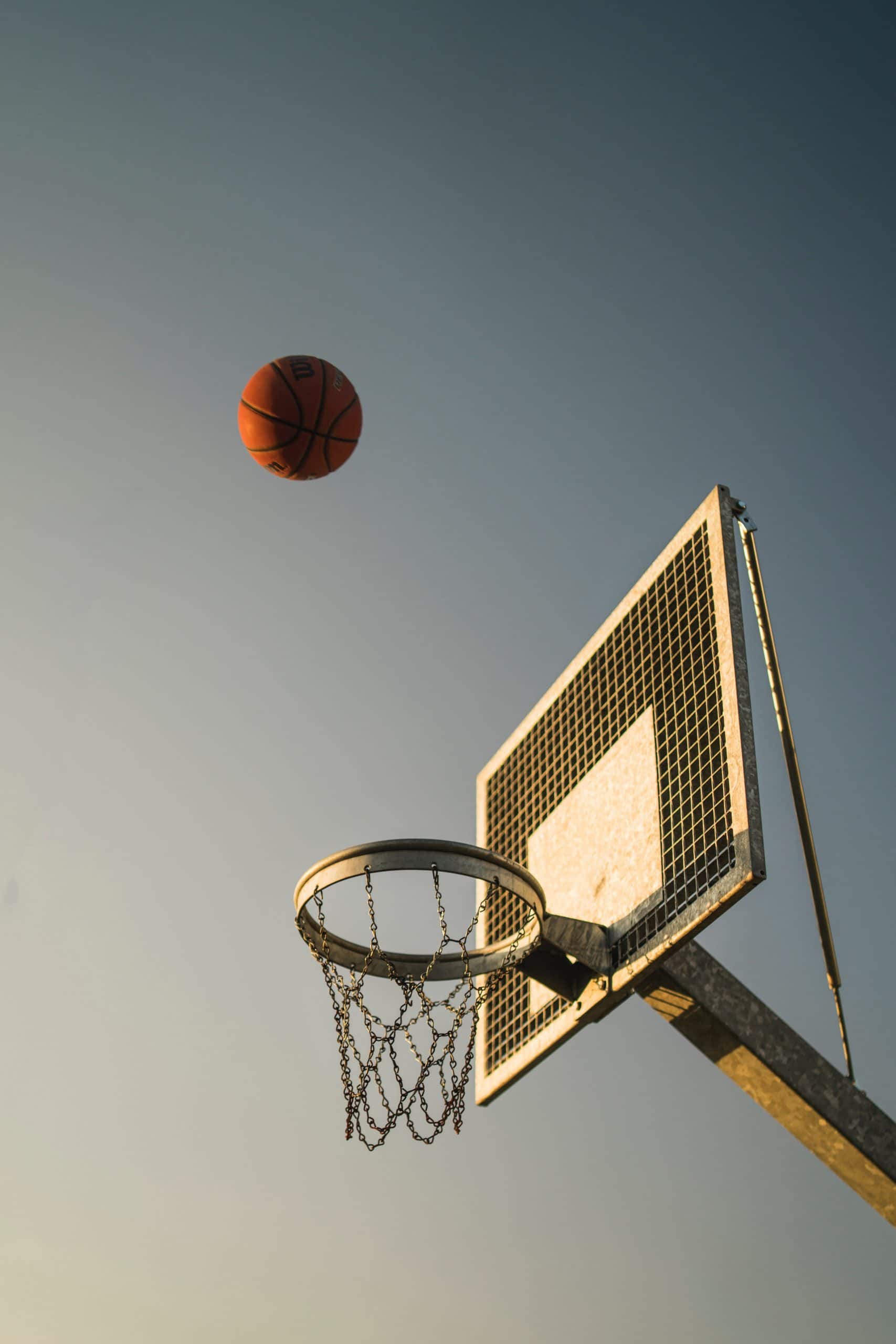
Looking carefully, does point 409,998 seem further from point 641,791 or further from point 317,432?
point 317,432

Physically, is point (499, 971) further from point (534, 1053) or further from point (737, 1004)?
point (737, 1004)

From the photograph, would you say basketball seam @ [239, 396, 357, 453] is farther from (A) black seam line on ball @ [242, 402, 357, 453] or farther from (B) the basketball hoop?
(B) the basketball hoop

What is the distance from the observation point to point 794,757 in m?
6.46

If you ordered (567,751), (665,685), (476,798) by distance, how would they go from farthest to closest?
(476,798)
(567,751)
(665,685)

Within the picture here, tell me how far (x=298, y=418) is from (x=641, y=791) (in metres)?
2.68

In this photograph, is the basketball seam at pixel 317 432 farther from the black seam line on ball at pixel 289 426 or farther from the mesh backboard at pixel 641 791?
the mesh backboard at pixel 641 791

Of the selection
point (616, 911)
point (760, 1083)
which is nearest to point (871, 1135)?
point (760, 1083)

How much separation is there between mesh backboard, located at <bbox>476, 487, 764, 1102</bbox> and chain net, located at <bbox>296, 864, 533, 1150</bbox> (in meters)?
0.47

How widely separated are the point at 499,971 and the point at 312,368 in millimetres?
3336

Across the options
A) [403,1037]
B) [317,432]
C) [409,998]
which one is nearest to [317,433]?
[317,432]

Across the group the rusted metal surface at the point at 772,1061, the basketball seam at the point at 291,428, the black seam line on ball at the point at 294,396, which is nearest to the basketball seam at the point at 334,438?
the basketball seam at the point at 291,428

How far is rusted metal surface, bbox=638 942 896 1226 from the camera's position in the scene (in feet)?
20.1

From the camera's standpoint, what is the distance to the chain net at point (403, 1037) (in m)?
6.01

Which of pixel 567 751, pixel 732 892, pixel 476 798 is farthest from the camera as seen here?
pixel 476 798
